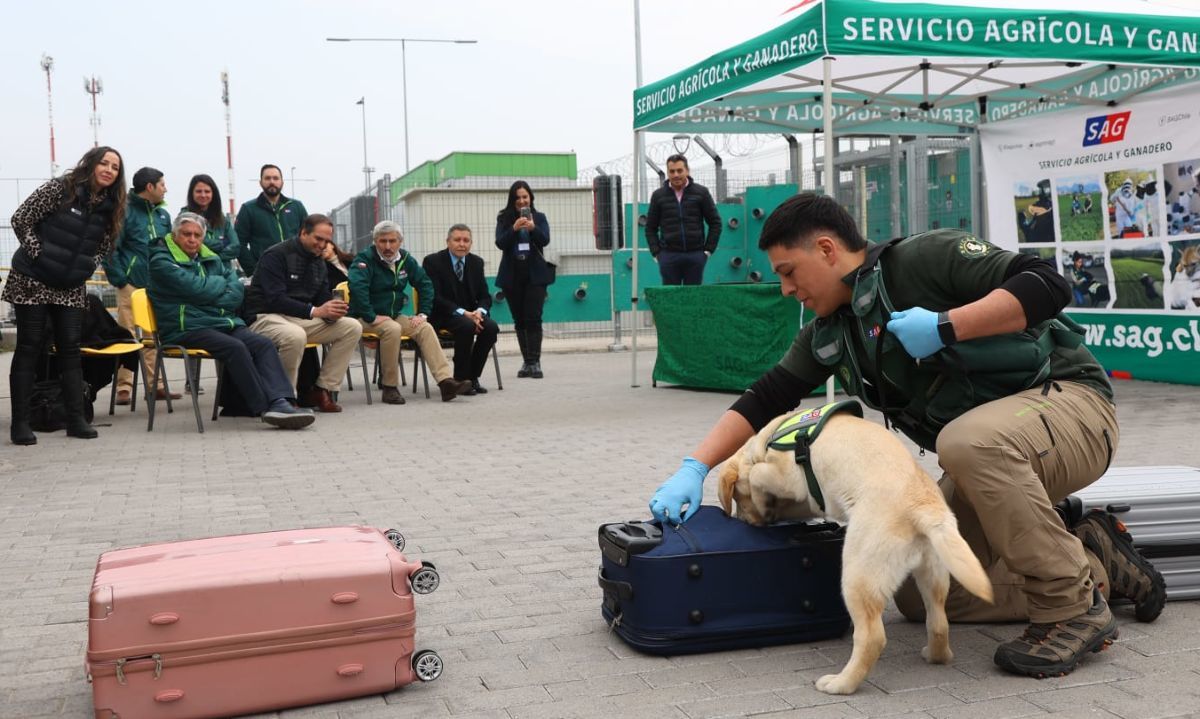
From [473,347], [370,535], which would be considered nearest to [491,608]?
[370,535]

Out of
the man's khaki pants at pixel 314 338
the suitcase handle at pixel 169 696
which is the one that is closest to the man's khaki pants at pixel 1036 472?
the suitcase handle at pixel 169 696

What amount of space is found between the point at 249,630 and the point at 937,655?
71.2 inches

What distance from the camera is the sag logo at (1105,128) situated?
9703mm

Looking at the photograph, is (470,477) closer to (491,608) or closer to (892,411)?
(491,608)

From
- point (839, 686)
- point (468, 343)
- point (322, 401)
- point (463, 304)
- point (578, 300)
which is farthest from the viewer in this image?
point (578, 300)

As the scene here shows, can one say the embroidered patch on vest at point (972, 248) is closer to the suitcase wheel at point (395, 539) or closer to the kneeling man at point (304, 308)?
the suitcase wheel at point (395, 539)

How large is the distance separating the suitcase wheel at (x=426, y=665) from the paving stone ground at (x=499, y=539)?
1.7 inches

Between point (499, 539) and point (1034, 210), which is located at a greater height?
point (1034, 210)

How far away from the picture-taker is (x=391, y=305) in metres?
10.4

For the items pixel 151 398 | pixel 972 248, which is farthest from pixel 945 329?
pixel 151 398

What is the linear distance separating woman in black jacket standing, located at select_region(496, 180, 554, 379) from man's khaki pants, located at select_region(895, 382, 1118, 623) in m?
8.88

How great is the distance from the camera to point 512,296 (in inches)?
483

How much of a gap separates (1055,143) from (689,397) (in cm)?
397

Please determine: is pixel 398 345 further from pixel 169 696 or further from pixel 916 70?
pixel 169 696
